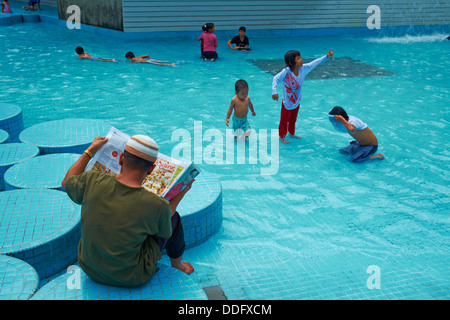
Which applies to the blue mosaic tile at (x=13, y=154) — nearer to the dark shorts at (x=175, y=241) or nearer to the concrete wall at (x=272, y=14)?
the dark shorts at (x=175, y=241)

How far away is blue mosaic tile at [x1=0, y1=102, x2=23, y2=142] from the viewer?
6.24 meters

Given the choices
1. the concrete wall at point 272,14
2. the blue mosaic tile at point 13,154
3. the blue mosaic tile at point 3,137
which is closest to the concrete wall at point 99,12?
the concrete wall at point 272,14

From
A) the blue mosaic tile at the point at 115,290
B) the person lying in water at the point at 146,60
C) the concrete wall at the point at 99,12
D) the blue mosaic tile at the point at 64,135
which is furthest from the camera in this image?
the concrete wall at the point at 99,12

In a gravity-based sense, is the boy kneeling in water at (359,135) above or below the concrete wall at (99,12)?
below

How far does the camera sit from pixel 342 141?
721 centimetres

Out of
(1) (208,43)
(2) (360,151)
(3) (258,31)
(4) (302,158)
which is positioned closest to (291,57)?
(4) (302,158)

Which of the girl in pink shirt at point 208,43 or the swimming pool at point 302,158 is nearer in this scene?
the swimming pool at point 302,158

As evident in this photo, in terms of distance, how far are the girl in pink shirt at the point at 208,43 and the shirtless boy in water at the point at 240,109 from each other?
5928 millimetres

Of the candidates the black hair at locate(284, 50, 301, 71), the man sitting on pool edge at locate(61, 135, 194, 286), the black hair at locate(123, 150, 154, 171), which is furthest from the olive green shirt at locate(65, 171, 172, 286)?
the black hair at locate(284, 50, 301, 71)

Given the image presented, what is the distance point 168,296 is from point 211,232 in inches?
63.6

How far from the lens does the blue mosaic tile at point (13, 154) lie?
4930 mm

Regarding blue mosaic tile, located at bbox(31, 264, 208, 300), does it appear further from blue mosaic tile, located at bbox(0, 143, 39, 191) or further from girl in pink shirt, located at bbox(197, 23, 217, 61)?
girl in pink shirt, located at bbox(197, 23, 217, 61)

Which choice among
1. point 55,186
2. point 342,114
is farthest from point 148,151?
point 342,114

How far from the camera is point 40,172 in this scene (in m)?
4.70
